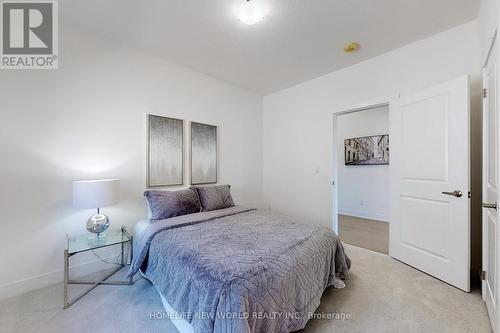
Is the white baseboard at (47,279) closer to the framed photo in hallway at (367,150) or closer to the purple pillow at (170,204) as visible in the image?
the purple pillow at (170,204)

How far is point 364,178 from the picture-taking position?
481cm

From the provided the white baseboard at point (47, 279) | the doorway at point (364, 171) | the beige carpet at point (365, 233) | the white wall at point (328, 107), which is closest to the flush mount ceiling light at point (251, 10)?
the white wall at point (328, 107)

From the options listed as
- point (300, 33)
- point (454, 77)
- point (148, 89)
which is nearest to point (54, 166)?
point (148, 89)

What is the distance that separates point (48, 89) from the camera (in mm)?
2133

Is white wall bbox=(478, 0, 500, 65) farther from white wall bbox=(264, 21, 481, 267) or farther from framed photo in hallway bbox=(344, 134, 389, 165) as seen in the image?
framed photo in hallway bbox=(344, 134, 389, 165)

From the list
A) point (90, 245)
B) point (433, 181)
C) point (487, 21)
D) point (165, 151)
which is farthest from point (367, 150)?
point (90, 245)

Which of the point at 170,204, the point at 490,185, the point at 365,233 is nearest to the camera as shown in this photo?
the point at 490,185

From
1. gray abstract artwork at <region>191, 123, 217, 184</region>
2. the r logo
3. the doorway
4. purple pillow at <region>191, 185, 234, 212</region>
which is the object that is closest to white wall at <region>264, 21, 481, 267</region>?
the doorway

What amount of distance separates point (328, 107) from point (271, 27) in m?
1.61

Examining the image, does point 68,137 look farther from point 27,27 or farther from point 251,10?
point 251,10

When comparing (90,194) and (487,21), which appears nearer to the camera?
(487,21)

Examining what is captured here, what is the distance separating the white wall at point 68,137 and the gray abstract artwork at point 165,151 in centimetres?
10

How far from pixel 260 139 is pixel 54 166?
314cm

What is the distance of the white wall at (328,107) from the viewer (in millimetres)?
2203
